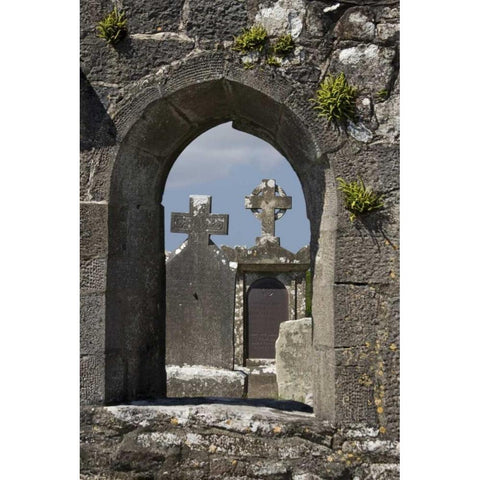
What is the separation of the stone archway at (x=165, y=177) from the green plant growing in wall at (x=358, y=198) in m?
0.09

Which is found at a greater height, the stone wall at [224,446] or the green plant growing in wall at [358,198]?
the green plant growing in wall at [358,198]

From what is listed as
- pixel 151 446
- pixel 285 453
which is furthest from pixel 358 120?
pixel 151 446

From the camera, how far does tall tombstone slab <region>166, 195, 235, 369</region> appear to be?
31.4ft

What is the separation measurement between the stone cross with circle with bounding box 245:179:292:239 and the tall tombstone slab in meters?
2.95

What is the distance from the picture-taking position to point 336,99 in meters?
3.54

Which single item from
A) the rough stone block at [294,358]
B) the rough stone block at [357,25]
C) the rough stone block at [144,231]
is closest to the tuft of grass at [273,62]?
the rough stone block at [357,25]

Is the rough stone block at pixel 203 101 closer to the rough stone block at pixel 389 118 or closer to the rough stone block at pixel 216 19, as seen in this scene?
the rough stone block at pixel 216 19

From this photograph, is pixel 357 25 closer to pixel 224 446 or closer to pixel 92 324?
pixel 92 324

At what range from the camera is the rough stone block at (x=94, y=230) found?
373 cm

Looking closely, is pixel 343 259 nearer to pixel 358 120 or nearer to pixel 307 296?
pixel 358 120

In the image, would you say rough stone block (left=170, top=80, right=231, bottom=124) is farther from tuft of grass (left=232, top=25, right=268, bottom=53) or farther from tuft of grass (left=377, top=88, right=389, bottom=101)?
tuft of grass (left=377, top=88, right=389, bottom=101)

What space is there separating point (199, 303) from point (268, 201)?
4.13 meters

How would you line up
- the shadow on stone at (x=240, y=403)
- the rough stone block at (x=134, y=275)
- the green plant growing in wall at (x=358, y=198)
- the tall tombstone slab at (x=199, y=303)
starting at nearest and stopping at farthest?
1. the green plant growing in wall at (x=358, y=198)
2. the rough stone block at (x=134, y=275)
3. the shadow on stone at (x=240, y=403)
4. the tall tombstone slab at (x=199, y=303)

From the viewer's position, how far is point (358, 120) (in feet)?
11.8
